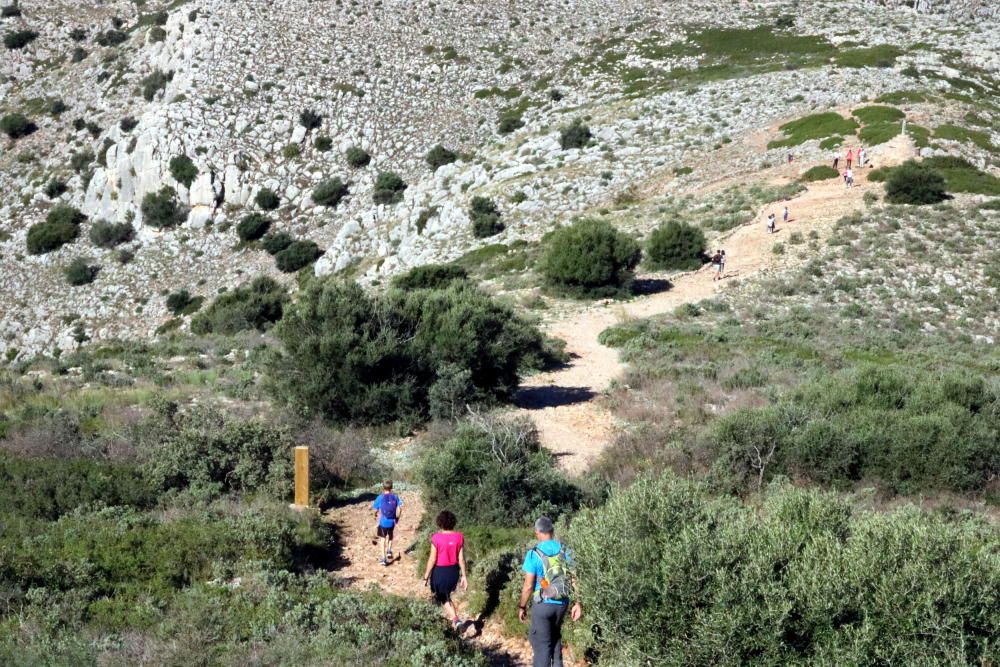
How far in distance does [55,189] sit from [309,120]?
49.3ft

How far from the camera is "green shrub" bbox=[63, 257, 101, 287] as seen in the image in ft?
146

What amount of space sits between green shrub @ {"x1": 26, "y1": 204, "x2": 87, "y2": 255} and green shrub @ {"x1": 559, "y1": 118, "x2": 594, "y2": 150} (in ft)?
88.1

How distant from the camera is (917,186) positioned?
1334 inches

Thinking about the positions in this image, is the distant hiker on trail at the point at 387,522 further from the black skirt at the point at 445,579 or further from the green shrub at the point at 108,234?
the green shrub at the point at 108,234

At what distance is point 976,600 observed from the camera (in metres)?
5.74

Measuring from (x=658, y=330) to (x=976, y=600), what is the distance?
761 inches

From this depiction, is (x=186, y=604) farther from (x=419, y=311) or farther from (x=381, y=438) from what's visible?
(x=419, y=311)

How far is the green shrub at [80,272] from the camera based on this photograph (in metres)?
44.6

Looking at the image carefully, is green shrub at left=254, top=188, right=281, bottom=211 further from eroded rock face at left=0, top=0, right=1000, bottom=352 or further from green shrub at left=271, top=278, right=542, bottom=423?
green shrub at left=271, top=278, right=542, bottom=423

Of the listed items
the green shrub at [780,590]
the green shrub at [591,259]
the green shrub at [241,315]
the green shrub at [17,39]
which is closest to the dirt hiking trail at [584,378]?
the green shrub at [591,259]

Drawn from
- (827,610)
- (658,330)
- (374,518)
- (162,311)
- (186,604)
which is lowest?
(162,311)

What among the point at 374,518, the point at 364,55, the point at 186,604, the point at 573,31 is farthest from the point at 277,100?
the point at 186,604

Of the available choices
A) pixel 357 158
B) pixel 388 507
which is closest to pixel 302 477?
pixel 388 507

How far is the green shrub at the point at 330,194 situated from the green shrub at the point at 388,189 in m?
2.03
